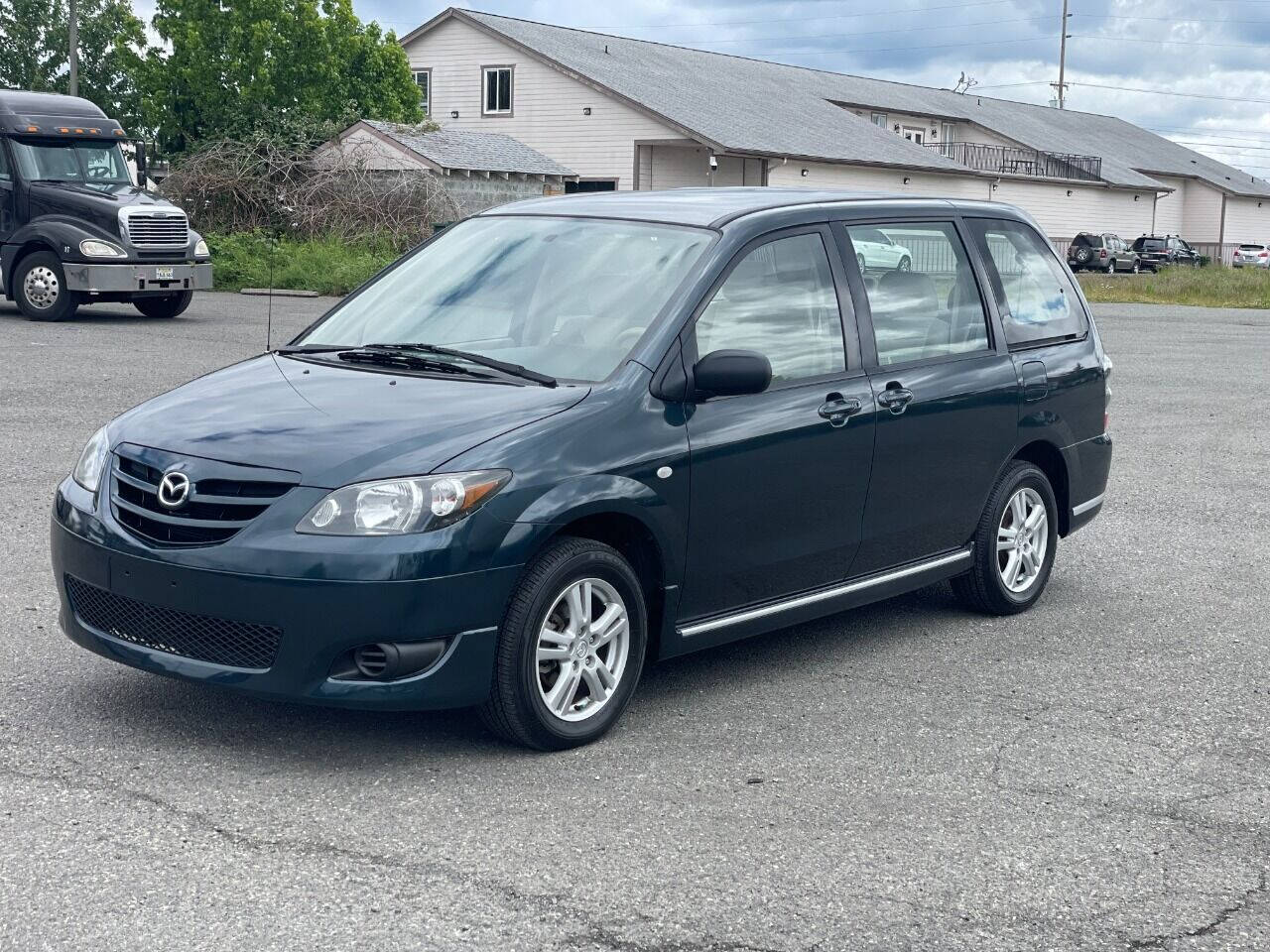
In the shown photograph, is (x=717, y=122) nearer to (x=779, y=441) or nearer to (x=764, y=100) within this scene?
(x=764, y=100)

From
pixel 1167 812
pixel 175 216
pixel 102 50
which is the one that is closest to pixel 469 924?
pixel 1167 812

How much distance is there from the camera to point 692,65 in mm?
53531

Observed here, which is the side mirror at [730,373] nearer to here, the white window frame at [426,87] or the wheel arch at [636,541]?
the wheel arch at [636,541]

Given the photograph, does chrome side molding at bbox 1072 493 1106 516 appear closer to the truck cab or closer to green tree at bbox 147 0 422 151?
the truck cab

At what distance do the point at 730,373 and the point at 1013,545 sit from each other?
237 centimetres

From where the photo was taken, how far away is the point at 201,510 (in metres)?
4.80

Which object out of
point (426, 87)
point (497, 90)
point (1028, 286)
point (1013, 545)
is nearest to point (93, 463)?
point (1013, 545)

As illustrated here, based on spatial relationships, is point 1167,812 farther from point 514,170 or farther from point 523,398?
point 514,170

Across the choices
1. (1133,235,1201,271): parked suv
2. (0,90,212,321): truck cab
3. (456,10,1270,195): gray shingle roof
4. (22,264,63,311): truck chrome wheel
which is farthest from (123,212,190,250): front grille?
(1133,235,1201,271): parked suv

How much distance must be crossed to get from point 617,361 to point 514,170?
36.1 metres

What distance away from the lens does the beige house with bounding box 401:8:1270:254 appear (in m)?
A: 45.9

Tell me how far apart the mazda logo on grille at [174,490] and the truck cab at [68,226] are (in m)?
17.2

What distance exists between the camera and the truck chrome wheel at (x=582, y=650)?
5.05 meters

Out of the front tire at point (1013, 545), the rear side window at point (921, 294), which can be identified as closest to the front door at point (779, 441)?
the rear side window at point (921, 294)
